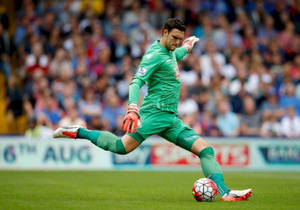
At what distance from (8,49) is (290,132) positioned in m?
9.18

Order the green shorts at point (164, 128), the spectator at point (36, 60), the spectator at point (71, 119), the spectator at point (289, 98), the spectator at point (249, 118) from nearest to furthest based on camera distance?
the green shorts at point (164, 128)
the spectator at point (71, 119)
the spectator at point (249, 118)
the spectator at point (289, 98)
the spectator at point (36, 60)

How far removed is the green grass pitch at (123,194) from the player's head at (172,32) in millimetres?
2236

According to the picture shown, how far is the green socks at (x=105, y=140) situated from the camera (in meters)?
9.29

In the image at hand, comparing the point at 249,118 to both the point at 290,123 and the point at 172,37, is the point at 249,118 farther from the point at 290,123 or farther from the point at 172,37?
the point at 172,37

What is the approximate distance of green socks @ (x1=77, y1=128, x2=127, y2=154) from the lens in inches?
366

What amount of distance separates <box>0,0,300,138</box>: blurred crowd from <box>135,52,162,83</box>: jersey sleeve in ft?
29.2

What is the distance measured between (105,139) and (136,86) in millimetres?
1085

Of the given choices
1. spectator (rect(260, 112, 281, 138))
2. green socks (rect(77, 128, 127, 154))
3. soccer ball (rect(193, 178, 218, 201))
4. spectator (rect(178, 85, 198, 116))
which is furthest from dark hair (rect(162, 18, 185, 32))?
spectator (rect(260, 112, 281, 138))

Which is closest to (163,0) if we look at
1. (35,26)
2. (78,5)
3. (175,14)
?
(175,14)

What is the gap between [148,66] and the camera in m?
9.03

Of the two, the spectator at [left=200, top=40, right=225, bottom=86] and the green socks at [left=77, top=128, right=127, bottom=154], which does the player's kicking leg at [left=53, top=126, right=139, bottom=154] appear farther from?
the spectator at [left=200, top=40, right=225, bottom=86]

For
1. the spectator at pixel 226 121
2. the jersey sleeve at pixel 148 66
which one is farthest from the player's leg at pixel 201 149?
the spectator at pixel 226 121

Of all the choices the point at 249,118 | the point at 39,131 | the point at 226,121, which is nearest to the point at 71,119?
the point at 39,131

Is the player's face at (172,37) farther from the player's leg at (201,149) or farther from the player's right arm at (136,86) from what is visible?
the player's leg at (201,149)
